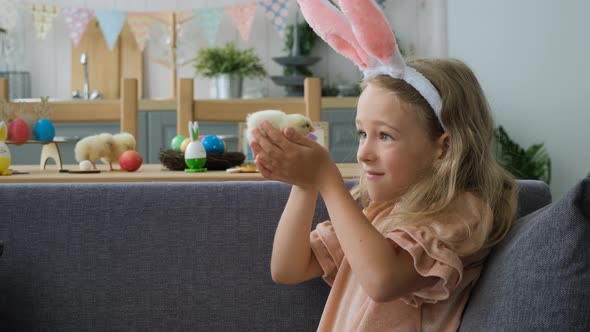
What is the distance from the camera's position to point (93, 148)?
1.85 metres

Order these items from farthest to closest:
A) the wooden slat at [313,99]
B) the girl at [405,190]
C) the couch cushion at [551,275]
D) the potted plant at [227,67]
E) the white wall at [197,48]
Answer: the white wall at [197,48] < the potted plant at [227,67] < the wooden slat at [313,99] < the girl at [405,190] < the couch cushion at [551,275]

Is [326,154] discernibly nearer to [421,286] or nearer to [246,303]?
[421,286]

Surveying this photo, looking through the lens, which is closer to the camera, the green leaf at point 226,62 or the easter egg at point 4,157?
the easter egg at point 4,157

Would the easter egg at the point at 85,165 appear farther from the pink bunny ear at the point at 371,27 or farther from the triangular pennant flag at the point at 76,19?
the triangular pennant flag at the point at 76,19

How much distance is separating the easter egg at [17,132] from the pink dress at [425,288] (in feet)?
3.26

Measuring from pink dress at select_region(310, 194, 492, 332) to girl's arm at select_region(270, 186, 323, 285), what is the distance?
0.13 ft

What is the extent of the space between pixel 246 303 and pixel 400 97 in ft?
1.63

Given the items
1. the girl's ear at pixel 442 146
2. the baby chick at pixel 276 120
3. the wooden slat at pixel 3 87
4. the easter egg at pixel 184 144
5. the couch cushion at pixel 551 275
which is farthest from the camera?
the wooden slat at pixel 3 87

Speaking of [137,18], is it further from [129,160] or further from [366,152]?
[366,152]

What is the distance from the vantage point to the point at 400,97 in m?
1.08

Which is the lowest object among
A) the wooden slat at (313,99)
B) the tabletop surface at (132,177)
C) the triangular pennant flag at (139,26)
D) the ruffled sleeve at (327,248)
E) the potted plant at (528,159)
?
the potted plant at (528,159)

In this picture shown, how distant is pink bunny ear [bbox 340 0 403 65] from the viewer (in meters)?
1.03

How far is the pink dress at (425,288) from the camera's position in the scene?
982mm

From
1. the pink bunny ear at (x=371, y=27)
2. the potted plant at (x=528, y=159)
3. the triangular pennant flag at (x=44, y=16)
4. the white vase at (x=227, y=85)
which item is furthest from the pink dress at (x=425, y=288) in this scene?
the triangular pennant flag at (x=44, y=16)
